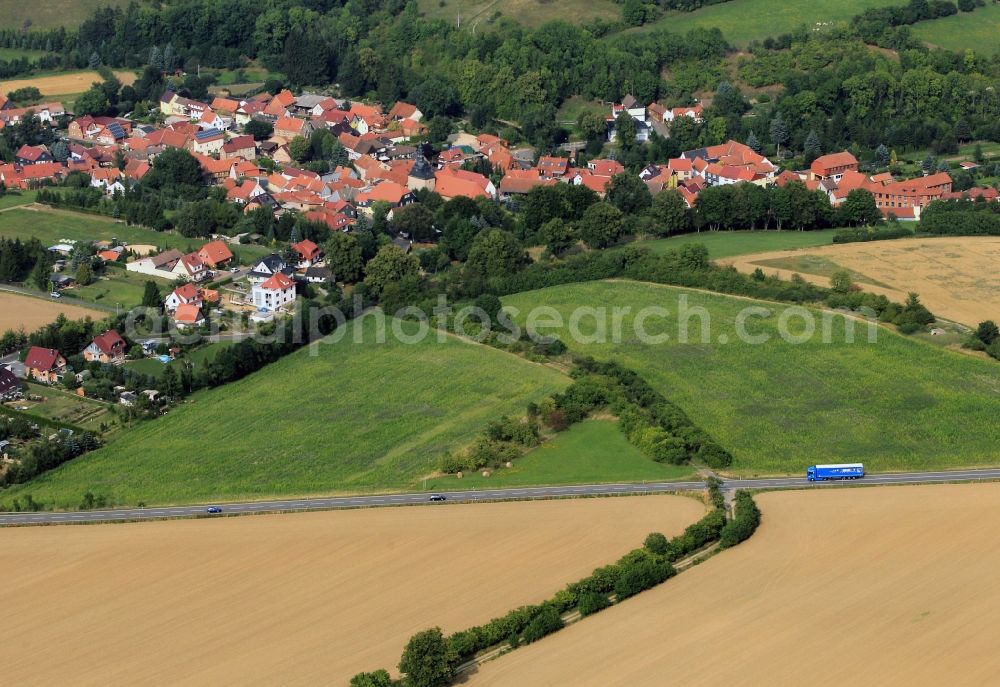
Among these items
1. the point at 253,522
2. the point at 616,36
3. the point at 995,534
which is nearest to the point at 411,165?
the point at 616,36

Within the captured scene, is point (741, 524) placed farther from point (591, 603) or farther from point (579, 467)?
point (579, 467)

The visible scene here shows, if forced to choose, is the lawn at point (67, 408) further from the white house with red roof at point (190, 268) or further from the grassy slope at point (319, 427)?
the white house with red roof at point (190, 268)

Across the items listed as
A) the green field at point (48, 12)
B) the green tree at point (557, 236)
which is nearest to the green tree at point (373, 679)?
the green tree at point (557, 236)

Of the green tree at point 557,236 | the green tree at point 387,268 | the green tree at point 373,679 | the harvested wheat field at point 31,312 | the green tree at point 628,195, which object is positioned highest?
the green tree at point 628,195

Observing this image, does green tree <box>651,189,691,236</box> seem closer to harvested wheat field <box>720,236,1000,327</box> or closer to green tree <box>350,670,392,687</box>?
harvested wheat field <box>720,236,1000,327</box>

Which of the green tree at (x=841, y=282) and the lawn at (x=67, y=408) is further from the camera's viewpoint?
the green tree at (x=841, y=282)

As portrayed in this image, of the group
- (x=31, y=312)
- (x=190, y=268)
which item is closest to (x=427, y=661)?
(x=31, y=312)

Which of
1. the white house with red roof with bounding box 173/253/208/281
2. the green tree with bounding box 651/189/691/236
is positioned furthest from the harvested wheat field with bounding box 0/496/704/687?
the green tree with bounding box 651/189/691/236

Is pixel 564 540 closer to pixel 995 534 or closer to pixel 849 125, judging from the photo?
pixel 995 534
